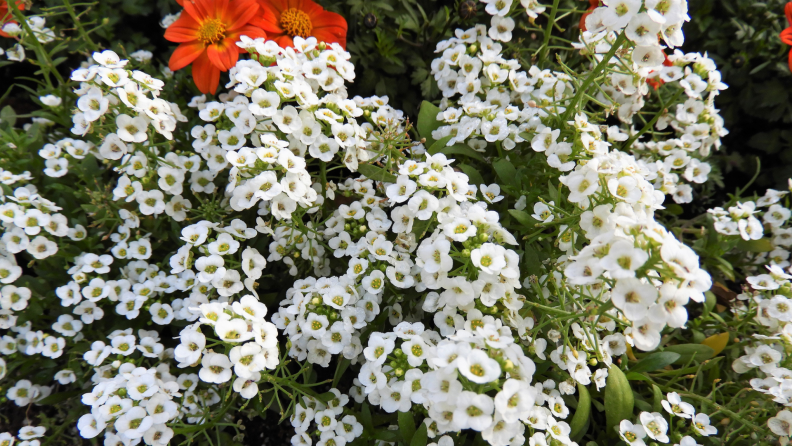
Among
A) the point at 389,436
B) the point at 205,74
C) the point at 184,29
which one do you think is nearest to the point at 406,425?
the point at 389,436

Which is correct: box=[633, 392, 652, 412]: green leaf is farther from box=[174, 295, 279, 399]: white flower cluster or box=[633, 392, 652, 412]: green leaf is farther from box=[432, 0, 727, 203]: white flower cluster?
box=[174, 295, 279, 399]: white flower cluster

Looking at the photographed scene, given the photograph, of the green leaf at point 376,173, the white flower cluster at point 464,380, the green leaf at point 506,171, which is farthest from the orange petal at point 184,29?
the white flower cluster at point 464,380

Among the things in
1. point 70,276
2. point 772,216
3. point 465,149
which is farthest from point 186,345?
point 772,216

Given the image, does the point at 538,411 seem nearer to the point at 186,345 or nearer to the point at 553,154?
the point at 553,154

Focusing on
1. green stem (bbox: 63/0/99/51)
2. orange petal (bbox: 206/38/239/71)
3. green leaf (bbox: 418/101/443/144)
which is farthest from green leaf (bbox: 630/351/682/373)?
green stem (bbox: 63/0/99/51)

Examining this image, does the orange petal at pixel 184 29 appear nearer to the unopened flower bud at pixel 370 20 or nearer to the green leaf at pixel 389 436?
the unopened flower bud at pixel 370 20

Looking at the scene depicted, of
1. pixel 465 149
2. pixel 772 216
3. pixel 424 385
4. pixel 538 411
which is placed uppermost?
pixel 772 216
